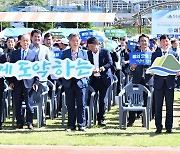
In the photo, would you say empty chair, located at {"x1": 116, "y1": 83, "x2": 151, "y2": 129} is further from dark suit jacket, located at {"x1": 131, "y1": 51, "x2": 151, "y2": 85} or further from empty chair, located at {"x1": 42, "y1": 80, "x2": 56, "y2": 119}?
empty chair, located at {"x1": 42, "y1": 80, "x2": 56, "y2": 119}

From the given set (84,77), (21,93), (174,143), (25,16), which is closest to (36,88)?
(21,93)

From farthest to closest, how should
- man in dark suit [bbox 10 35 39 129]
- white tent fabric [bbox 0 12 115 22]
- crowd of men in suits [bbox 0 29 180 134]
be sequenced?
white tent fabric [bbox 0 12 115 22] < man in dark suit [bbox 10 35 39 129] < crowd of men in suits [bbox 0 29 180 134]

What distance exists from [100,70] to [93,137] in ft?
Answer: 5.61

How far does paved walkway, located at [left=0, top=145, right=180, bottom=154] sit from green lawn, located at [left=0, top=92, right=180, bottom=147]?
0.98 feet

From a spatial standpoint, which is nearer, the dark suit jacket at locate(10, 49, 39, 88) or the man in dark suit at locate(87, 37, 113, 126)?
the dark suit jacket at locate(10, 49, 39, 88)

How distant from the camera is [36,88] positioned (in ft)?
35.3

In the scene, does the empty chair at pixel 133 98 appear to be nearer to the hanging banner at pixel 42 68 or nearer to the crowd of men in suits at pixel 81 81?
the crowd of men in suits at pixel 81 81

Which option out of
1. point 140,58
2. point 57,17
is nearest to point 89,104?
point 140,58

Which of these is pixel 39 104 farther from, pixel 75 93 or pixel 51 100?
pixel 51 100

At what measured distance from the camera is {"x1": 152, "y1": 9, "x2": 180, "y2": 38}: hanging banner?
65.0 feet

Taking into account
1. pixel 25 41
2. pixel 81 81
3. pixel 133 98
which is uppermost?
pixel 25 41

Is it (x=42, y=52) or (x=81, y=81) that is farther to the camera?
(x=42, y=52)

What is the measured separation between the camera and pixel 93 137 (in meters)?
9.88

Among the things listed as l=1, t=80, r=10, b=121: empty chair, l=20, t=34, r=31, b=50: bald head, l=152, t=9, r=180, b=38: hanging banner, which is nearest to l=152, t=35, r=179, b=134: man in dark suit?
l=20, t=34, r=31, b=50: bald head
